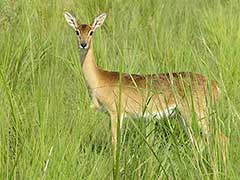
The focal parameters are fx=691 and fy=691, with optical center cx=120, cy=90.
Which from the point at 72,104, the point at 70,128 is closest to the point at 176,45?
the point at 72,104

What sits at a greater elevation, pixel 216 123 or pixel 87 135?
pixel 216 123

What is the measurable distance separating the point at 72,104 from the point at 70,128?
88 centimetres

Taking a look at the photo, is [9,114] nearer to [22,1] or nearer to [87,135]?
[87,135]

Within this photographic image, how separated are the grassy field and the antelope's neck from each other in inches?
2.7

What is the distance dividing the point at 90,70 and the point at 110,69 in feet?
1.57

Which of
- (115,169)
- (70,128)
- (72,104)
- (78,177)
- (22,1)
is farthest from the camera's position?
(22,1)

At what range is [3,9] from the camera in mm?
5832

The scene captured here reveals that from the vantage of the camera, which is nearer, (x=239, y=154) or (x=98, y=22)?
(x=239, y=154)

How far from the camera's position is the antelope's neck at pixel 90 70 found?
4.23 meters

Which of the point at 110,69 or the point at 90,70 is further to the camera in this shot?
the point at 110,69

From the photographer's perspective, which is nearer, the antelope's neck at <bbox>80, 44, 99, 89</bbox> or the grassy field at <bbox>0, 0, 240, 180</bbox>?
the grassy field at <bbox>0, 0, 240, 180</bbox>

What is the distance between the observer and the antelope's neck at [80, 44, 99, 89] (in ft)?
13.9

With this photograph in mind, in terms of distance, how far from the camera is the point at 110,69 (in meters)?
4.70

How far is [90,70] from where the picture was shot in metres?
4.24
